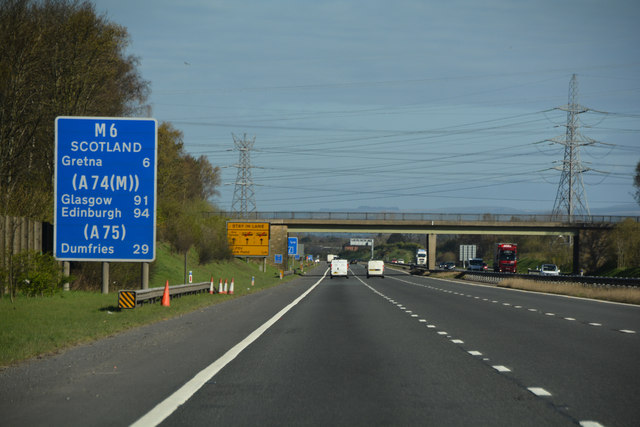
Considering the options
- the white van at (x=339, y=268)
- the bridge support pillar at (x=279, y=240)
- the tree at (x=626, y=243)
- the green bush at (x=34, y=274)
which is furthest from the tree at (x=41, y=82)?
the tree at (x=626, y=243)

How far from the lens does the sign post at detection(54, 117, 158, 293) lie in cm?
2242

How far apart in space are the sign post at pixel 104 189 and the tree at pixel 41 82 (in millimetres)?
3203

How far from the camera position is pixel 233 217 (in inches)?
3169

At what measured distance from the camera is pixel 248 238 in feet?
220

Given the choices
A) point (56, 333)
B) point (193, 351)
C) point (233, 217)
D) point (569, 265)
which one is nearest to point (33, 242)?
point (56, 333)

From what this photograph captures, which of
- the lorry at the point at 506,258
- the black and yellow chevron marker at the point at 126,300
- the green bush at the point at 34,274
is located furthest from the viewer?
the lorry at the point at 506,258

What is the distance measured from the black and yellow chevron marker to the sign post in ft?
4.49

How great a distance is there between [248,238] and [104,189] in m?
44.7

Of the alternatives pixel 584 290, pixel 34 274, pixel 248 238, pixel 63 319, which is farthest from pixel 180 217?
pixel 63 319

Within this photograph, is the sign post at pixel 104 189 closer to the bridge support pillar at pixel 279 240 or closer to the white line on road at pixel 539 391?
the white line on road at pixel 539 391

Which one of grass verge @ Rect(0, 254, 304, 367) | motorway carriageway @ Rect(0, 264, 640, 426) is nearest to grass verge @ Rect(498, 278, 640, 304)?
motorway carriageway @ Rect(0, 264, 640, 426)

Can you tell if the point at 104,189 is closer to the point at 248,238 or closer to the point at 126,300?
the point at 126,300

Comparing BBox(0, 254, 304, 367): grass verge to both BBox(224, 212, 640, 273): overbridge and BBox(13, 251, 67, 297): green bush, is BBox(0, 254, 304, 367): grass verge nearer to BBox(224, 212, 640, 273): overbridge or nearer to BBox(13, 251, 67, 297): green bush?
BBox(13, 251, 67, 297): green bush

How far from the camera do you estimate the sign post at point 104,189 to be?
2242cm
